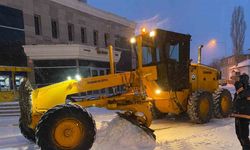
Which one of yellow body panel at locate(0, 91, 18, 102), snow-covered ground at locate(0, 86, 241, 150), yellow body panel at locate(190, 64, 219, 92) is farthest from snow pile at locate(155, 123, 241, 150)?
yellow body panel at locate(0, 91, 18, 102)

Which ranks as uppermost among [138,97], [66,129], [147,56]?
[147,56]

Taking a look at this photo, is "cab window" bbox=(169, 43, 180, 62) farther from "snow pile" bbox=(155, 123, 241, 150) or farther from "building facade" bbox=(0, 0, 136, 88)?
"building facade" bbox=(0, 0, 136, 88)

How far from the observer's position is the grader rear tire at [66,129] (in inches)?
245

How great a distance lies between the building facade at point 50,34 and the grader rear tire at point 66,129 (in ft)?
49.7

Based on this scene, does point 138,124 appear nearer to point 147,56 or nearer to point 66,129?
point 66,129

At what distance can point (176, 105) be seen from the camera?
10.2m

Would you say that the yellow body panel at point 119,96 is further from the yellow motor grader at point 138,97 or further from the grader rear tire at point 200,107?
the grader rear tire at point 200,107

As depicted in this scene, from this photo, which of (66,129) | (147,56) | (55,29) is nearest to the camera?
(66,129)

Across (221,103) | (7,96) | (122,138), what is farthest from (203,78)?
(7,96)

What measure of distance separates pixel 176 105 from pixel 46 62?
14393 mm

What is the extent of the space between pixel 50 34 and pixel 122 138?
1808cm

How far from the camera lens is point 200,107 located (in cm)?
1016

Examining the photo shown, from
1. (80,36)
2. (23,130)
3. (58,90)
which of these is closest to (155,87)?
(58,90)

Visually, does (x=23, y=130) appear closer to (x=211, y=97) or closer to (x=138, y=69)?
(x=138, y=69)
